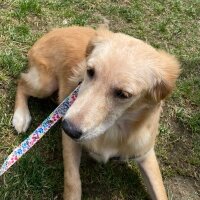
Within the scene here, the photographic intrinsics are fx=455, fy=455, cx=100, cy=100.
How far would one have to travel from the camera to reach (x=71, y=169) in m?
3.70

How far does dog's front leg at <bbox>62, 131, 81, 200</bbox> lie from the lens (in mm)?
3614

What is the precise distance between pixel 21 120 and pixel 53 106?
0.44 meters

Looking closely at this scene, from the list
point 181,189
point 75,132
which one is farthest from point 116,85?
point 181,189

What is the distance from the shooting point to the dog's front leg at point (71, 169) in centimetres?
361

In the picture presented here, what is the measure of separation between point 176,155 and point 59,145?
1127mm

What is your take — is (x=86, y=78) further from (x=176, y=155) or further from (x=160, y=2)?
(x=160, y=2)

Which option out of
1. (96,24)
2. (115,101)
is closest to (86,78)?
(115,101)

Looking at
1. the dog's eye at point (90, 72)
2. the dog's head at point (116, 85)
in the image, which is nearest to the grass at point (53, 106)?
the dog's head at point (116, 85)

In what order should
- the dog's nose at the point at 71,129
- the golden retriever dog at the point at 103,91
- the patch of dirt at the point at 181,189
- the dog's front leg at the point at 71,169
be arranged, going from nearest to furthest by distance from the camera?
the dog's nose at the point at 71,129, the golden retriever dog at the point at 103,91, the dog's front leg at the point at 71,169, the patch of dirt at the point at 181,189

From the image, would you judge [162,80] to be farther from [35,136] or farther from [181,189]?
[181,189]

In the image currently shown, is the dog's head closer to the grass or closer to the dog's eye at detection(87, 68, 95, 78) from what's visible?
A: the dog's eye at detection(87, 68, 95, 78)

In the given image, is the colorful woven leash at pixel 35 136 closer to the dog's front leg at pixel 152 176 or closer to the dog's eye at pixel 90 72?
the dog's eye at pixel 90 72

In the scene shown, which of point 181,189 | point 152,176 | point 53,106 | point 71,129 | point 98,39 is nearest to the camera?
point 71,129

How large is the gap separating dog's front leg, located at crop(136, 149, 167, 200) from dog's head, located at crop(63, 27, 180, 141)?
75 centimetres
